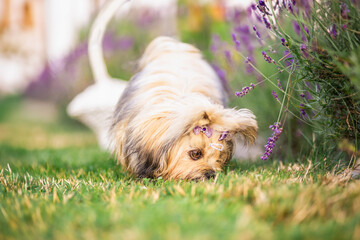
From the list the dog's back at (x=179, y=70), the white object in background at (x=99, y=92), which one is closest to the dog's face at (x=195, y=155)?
the dog's back at (x=179, y=70)

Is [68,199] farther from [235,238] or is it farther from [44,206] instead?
[235,238]

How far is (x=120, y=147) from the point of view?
2.87m

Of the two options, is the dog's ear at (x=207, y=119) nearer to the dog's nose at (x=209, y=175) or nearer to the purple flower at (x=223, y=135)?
the purple flower at (x=223, y=135)

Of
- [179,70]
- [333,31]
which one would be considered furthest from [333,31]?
[179,70]

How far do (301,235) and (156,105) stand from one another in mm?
1490

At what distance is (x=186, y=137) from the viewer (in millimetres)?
2449

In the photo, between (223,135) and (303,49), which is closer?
(303,49)

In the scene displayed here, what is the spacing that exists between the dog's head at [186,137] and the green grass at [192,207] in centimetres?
14

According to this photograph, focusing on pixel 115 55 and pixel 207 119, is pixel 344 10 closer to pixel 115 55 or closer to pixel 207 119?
pixel 207 119

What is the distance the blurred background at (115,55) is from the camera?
3.71m

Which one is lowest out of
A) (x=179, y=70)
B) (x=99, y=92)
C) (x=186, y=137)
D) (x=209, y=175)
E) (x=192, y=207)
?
(x=209, y=175)

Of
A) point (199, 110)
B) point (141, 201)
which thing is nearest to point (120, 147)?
point (199, 110)

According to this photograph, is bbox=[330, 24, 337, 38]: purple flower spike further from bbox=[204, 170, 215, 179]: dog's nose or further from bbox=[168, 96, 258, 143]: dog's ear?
bbox=[204, 170, 215, 179]: dog's nose

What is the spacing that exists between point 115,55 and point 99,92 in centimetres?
233
